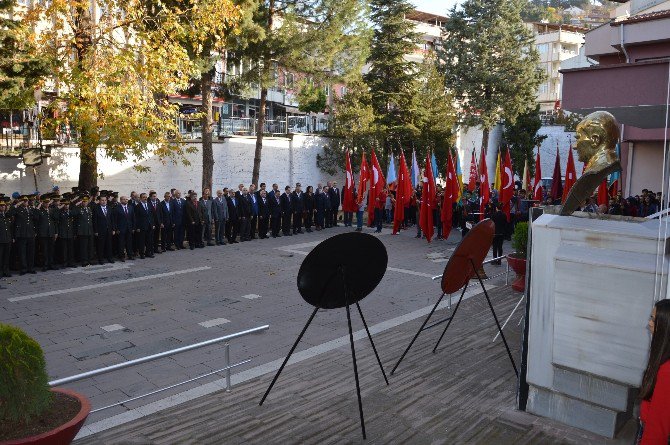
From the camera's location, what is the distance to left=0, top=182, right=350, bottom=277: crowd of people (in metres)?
14.2

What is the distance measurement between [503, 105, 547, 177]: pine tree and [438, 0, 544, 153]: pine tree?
0.77 metres

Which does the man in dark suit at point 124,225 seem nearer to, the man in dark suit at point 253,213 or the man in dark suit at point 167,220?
the man in dark suit at point 167,220

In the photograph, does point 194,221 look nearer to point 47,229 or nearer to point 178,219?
point 178,219

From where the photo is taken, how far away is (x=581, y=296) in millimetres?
5375

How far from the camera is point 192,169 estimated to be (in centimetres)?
2358

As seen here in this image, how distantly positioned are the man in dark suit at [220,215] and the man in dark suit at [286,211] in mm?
2518

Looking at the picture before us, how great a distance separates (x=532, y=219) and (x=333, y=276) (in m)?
2.25

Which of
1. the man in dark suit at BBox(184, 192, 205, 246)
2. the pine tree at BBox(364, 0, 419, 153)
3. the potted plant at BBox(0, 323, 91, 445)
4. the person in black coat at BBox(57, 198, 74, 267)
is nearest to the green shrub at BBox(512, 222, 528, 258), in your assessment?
the potted plant at BBox(0, 323, 91, 445)

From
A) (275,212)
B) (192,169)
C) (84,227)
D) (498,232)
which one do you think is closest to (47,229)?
(84,227)

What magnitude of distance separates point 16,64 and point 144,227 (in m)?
5.25

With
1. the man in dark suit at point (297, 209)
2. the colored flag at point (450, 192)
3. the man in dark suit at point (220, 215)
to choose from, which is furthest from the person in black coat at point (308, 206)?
the colored flag at point (450, 192)

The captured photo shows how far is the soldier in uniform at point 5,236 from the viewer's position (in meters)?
13.6

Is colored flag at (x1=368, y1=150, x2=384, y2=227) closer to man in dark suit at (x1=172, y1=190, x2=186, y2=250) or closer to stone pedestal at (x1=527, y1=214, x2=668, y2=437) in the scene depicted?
man in dark suit at (x1=172, y1=190, x2=186, y2=250)

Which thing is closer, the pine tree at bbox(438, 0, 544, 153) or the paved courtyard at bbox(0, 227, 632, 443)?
the paved courtyard at bbox(0, 227, 632, 443)
